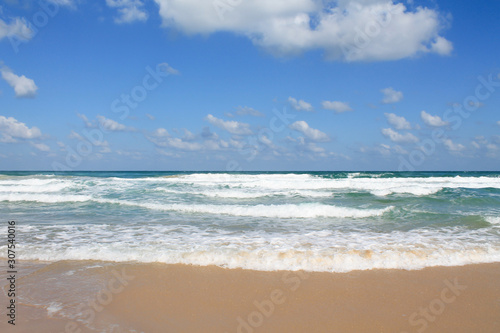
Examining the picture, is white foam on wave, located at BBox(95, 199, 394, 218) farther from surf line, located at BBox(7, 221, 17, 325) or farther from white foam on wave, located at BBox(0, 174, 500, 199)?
surf line, located at BBox(7, 221, 17, 325)

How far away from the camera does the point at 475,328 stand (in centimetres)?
331

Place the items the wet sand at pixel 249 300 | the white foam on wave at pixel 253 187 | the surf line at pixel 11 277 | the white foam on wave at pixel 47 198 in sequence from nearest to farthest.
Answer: the wet sand at pixel 249 300
the surf line at pixel 11 277
the white foam on wave at pixel 47 198
the white foam on wave at pixel 253 187

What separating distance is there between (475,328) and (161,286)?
3.87 meters

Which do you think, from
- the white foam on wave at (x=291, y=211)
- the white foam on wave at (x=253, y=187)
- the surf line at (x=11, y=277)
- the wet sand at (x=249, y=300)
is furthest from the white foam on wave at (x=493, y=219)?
the surf line at (x=11, y=277)

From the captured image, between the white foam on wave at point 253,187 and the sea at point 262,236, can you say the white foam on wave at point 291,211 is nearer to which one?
the sea at point 262,236

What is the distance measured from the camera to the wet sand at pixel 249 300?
336cm

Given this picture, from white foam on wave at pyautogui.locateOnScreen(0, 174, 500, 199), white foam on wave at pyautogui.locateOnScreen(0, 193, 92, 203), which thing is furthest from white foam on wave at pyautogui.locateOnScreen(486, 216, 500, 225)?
Result: white foam on wave at pyautogui.locateOnScreen(0, 193, 92, 203)

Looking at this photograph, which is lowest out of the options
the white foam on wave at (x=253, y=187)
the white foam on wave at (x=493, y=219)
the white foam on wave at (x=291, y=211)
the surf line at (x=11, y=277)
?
the surf line at (x=11, y=277)

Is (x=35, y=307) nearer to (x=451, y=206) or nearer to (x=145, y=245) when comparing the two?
(x=145, y=245)

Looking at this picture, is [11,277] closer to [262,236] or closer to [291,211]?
[262,236]

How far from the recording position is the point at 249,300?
157 inches

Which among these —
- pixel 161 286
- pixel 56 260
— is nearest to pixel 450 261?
pixel 161 286

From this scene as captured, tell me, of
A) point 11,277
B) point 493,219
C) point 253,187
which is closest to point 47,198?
point 11,277

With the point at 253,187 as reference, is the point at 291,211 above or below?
below
